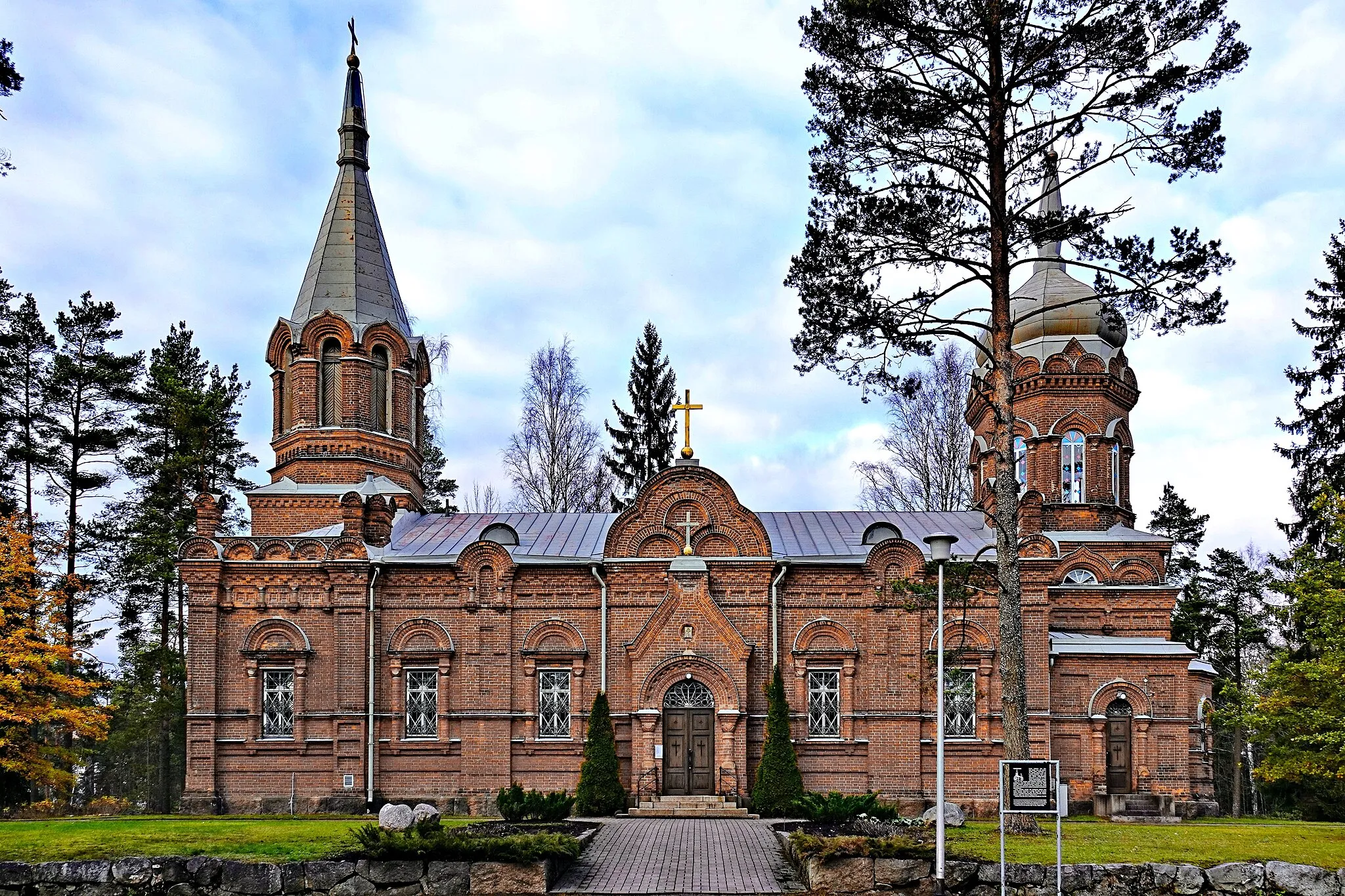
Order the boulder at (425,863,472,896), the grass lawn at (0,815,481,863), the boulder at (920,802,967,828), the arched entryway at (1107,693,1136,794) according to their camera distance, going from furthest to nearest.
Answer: the arched entryway at (1107,693,1136,794), the boulder at (920,802,967,828), the grass lawn at (0,815,481,863), the boulder at (425,863,472,896)

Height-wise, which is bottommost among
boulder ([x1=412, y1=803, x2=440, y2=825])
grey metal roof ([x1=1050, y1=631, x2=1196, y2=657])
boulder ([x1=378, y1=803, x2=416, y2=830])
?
boulder ([x1=378, y1=803, x2=416, y2=830])

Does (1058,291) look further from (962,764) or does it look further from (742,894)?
(742,894)

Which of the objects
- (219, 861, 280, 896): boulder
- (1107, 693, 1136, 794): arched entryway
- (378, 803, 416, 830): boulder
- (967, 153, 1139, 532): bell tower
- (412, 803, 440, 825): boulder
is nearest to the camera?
(219, 861, 280, 896): boulder

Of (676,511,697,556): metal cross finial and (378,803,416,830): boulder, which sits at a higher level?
(676,511,697,556): metal cross finial

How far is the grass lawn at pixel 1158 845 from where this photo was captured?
50.0 ft

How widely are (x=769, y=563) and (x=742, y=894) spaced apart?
11951 mm

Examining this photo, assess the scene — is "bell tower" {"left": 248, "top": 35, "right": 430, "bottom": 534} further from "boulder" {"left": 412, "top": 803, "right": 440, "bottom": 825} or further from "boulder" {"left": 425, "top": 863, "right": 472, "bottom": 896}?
"boulder" {"left": 425, "top": 863, "right": 472, "bottom": 896}

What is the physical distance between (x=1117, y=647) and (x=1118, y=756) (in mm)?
2359

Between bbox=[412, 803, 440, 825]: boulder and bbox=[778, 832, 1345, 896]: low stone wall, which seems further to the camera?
bbox=[412, 803, 440, 825]: boulder

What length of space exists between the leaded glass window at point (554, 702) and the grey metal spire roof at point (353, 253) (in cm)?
1008

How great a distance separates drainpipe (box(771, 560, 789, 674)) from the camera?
2634 cm

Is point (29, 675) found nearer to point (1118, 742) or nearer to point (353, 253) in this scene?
point (353, 253)

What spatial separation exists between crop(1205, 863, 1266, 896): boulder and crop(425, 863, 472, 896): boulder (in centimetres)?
898

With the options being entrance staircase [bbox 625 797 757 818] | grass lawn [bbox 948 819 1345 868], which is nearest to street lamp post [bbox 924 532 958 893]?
grass lawn [bbox 948 819 1345 868]
